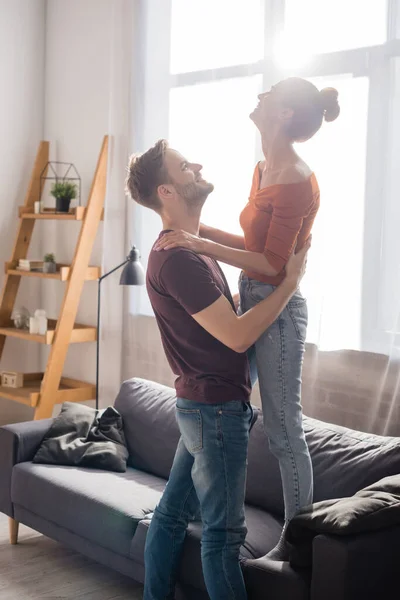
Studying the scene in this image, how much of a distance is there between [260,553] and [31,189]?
319 cm

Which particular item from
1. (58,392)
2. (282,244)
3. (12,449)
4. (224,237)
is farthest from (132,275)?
(282,244)

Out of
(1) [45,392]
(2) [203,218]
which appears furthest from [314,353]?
(1) [45,392]

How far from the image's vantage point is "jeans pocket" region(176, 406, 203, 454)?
2.36 meters

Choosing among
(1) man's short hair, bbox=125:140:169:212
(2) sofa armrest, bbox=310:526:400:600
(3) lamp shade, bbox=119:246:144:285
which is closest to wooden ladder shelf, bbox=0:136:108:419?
(3) lamp shade, bbox=119:246:144:285

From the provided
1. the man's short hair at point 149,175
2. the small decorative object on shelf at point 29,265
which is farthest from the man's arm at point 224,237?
the small decorative object on shelf at point 29,265

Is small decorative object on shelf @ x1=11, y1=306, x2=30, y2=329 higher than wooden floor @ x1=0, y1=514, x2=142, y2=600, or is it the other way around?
small decorative object on shelf @ x1=11, y1=306, x2=30, y2=329

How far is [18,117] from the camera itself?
540 centimetres

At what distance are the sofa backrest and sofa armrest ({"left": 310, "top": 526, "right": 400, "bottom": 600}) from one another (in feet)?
1.44

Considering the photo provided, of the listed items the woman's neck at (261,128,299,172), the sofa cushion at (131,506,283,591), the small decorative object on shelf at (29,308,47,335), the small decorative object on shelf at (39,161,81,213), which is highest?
the small decorative object on shelf at (39,161,81,213)

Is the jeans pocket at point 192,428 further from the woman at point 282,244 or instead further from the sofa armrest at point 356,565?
the sofa armrest at point 356,565

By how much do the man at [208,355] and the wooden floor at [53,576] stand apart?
1046 millimetres

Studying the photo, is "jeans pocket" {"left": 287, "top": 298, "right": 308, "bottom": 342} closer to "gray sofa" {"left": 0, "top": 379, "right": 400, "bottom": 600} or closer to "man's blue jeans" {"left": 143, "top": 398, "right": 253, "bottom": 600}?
"man's blue jeans" {"left": 143, "top": 398, "right": 253, "bottom": 600}

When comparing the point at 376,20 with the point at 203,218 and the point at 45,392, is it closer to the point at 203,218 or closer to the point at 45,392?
the point at 203,218

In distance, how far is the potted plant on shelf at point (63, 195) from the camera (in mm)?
4945
